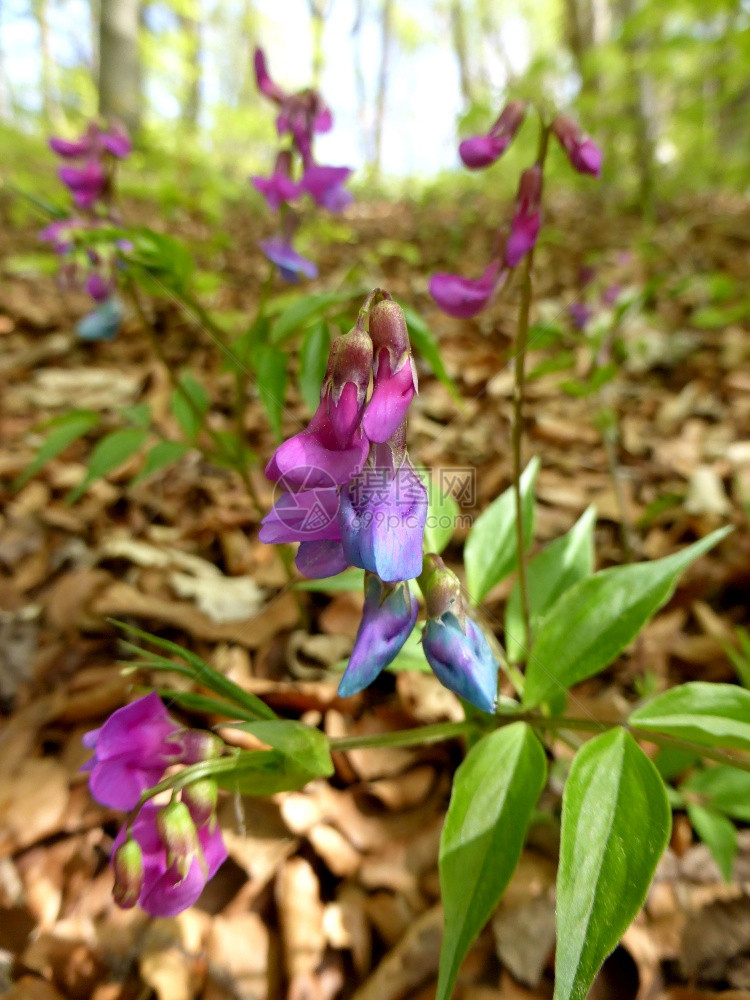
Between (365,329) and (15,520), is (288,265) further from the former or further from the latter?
(15,520)

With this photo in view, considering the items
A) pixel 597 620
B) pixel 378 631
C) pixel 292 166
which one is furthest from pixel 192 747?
pixel 292 166

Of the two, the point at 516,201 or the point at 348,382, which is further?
the point at 516,201

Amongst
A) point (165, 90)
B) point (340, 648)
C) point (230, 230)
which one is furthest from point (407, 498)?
point (165, 90)

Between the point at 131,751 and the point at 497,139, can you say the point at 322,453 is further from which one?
the point at 497,139

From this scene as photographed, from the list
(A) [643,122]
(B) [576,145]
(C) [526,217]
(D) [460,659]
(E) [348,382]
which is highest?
(A) [643,122]

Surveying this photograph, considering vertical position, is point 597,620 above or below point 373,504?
below

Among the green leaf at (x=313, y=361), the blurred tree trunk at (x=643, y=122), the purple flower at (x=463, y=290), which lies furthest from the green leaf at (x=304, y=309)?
the blurred tree trunk at (x=643, y=122)

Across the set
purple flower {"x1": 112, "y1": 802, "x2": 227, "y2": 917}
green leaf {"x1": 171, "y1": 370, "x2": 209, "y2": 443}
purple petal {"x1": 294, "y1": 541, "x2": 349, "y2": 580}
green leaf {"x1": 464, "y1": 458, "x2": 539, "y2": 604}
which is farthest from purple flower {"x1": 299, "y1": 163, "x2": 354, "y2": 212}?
purple flower {"x1": 112, "y1": 802, "x2": 227, "y2": 917}
